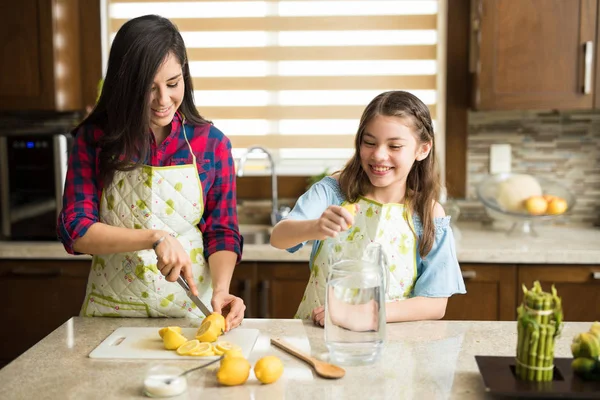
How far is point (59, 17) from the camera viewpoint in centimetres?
305

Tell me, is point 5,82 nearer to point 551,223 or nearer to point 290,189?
point 290,189

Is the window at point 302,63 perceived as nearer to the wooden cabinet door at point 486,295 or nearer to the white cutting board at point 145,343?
the wooden cabinet door at point 486,295

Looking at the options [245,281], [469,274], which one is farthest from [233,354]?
[469,274]

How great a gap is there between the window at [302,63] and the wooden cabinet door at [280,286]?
0.68 m

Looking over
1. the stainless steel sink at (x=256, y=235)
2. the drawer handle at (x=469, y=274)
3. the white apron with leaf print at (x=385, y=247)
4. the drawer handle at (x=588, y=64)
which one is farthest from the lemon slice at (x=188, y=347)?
the drawer handle at (x=588, y=64)

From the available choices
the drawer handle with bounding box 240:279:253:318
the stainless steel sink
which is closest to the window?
the stainless steel sink

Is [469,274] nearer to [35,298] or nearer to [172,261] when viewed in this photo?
[172,261]

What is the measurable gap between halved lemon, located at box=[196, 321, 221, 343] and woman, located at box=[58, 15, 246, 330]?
0.45 feet

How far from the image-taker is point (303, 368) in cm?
134

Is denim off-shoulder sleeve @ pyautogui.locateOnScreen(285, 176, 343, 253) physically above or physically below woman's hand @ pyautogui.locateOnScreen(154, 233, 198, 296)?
above

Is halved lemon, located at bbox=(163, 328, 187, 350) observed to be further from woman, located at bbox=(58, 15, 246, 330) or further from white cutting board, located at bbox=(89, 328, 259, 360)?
woman, located at bbox=(58, 15, 246, 330)

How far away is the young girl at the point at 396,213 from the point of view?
5.53 feet

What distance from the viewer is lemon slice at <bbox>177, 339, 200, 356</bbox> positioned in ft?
4.54

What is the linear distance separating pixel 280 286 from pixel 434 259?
118 cm
